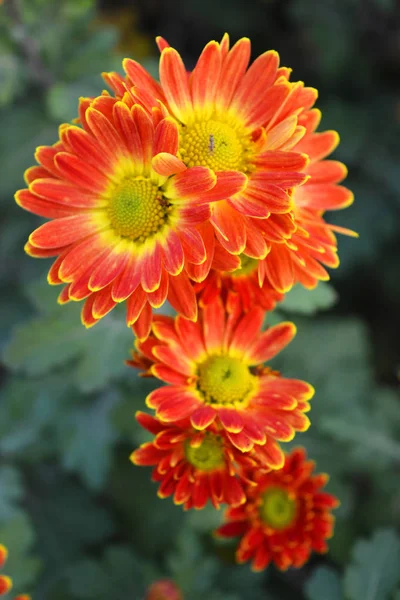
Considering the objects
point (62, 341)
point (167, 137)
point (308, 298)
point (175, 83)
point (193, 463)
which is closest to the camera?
point (167, 137)

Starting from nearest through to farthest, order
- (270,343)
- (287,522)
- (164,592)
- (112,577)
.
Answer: (270,343) < (287,522) < (164,592) < (112,577)

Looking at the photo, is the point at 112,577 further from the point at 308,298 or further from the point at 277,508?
the point at 308,298

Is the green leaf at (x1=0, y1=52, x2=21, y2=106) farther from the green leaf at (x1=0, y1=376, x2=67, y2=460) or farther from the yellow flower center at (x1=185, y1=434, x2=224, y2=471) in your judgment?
the yellow flower center at (x1=185, y1=434, x2=224, y2=471)

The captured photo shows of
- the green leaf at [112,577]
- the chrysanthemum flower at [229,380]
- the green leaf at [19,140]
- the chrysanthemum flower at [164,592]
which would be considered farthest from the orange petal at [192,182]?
the green leaf at [19,140]

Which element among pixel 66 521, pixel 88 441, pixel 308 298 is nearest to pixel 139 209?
pixel 308 298

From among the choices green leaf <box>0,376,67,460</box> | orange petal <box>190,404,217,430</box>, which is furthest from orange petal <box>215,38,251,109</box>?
green leaf <box>0,376,67,460</box>

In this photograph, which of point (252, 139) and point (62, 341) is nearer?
point (252, 139)

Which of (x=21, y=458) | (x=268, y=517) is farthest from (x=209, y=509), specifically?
(x=21, y=458)
